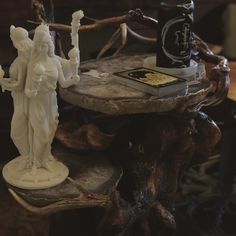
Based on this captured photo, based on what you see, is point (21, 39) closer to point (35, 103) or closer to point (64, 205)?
point (35, 103)

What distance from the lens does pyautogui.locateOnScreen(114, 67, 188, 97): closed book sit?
143 cm

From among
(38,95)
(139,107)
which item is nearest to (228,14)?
(139,107)

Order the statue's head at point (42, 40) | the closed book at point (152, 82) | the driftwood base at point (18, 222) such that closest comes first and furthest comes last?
the statue's head at point (42, 40) → the closed book at point (152, 82) → the driftwood base at point (18, 222)

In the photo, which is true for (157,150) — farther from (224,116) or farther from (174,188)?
(224,116)

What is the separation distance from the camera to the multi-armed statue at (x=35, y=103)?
1.29 meters

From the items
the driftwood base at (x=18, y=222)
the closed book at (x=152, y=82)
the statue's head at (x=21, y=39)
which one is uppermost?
the statue's head at (x=21, y=39)

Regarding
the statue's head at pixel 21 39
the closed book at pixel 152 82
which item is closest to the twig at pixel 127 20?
the closed book at pixel 152 82

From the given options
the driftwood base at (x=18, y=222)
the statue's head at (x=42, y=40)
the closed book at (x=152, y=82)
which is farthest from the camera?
the driftwood base at (x=18, y=222)

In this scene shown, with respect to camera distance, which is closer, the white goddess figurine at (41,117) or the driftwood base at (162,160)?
the white goddess figurine at (41,117)

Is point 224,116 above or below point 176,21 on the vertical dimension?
below

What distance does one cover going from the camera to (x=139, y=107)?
1400 mm

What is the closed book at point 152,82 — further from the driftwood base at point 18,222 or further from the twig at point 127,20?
the driftwood base at point 18,222

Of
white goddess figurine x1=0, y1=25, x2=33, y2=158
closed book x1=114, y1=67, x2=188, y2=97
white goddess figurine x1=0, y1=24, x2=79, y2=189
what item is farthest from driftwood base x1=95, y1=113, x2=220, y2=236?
white goddess figurine x1=0, y1=25, x2=33, y2=158

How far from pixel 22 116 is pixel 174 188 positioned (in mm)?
539
